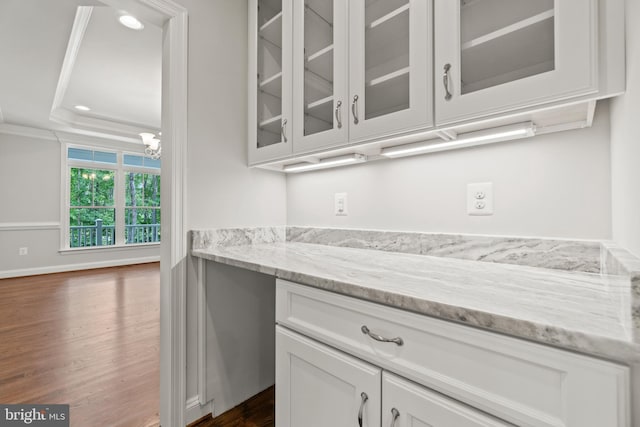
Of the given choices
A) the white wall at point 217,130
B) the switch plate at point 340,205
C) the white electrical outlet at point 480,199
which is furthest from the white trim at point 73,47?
the white electrical outlet at point 480,199

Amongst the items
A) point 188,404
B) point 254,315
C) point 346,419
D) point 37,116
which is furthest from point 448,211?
point 37,116

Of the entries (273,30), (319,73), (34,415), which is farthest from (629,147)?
(34,415)

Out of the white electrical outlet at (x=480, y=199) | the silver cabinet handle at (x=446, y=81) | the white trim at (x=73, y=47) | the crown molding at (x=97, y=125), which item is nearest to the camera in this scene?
the silver cabinet handle at (x=446, y=81)

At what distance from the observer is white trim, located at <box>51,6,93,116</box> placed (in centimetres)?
221

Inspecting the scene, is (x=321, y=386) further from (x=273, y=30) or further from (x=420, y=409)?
(x=273, y=30)

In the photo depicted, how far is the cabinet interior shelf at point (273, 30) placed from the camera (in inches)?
58.0

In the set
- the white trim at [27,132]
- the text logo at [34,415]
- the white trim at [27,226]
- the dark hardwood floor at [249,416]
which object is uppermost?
the white trim at [27,132]

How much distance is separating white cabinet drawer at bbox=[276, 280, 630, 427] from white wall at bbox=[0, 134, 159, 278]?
6.05 meters

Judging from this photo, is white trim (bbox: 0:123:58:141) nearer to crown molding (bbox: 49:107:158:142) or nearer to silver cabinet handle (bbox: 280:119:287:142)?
crown molding (bbox: 49:107:158:142)

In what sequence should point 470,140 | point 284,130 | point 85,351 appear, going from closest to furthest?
1. point 470,140
2. point 284,130
3. point 85,351

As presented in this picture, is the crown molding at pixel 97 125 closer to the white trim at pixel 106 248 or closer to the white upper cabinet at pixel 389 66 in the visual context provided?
the white trim at pixel 106 248

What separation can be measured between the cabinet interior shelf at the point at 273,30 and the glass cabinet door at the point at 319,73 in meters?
0.14

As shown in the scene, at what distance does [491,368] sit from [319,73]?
1.23m

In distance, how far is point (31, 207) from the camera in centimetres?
473
